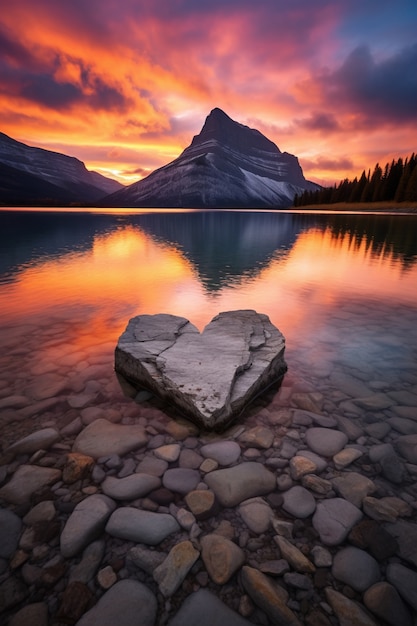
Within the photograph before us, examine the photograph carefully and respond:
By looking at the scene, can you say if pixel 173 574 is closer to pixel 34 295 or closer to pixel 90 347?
pixel 90 347

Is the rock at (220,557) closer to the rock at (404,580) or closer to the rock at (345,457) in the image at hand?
the rock at (404,580)

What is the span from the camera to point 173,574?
8.19 ft

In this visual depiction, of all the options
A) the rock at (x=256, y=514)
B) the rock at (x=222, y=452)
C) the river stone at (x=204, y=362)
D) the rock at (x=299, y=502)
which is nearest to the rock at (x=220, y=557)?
the rock at (x=256, y=514)

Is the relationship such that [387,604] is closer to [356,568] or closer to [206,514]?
[356,568]

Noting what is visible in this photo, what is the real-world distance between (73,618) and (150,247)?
26090 mm

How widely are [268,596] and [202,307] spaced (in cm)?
812

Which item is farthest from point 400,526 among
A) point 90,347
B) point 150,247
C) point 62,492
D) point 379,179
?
point 379,179

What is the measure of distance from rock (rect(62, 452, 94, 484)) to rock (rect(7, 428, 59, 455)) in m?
0.43

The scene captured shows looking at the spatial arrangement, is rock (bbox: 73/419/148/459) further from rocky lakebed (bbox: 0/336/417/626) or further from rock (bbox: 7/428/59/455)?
rock (bbox: 7/428/59/455)

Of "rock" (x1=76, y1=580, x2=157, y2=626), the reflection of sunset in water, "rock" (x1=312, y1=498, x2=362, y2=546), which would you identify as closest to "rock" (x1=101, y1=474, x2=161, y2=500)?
"rock" (x1=76, y1=580, x2=157, y2=626)

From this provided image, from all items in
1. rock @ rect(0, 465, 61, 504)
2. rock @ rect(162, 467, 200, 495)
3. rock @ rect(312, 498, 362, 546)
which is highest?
rock @ rect(312, 498, 362, 546)

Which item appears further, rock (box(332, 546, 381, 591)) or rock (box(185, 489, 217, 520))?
rock (box(185, 489, 217, 520))

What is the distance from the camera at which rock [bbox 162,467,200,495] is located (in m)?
3.37

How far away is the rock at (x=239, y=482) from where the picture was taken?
326 centimetres
